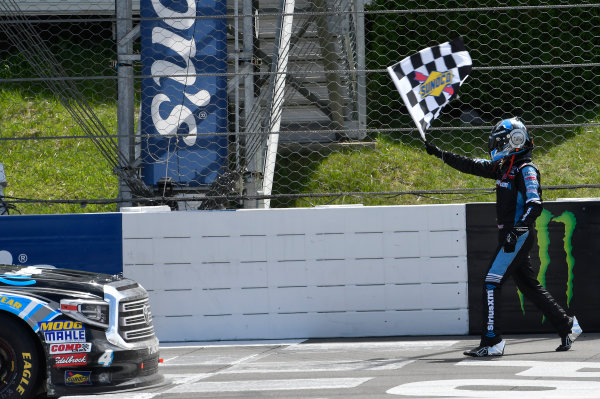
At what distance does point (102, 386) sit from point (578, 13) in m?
10.0

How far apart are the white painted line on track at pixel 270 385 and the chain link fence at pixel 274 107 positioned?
252cm

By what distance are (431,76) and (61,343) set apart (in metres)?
4.43

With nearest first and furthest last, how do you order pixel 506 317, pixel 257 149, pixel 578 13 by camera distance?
pixel 506 317
pixel 257 149
pixel 578 13

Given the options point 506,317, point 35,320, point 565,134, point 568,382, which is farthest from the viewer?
point 565,134

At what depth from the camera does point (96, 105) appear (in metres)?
14.0

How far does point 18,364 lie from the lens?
5.78 metres

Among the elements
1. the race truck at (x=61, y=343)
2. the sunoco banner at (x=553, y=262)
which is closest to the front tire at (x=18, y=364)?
the race truck at (x=61, y=343)

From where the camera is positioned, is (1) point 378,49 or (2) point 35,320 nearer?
(2) point 35,320

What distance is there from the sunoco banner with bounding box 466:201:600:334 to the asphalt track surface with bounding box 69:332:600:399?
0.66 feet

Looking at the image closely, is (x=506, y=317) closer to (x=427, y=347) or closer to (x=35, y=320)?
(x=427, y=347)

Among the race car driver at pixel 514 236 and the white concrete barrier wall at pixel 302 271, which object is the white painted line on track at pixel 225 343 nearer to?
the white concrete barrier wall at pixel 302 271

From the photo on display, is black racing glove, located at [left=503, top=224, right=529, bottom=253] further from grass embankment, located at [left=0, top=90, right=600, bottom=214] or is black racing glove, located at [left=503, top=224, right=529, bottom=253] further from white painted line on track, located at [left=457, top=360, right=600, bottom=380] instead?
grass embankment, located at [left=0, top=90, right=600, bottom=214]

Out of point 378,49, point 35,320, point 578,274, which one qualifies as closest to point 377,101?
point 378,49

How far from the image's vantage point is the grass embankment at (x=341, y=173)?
11797 millimetres
